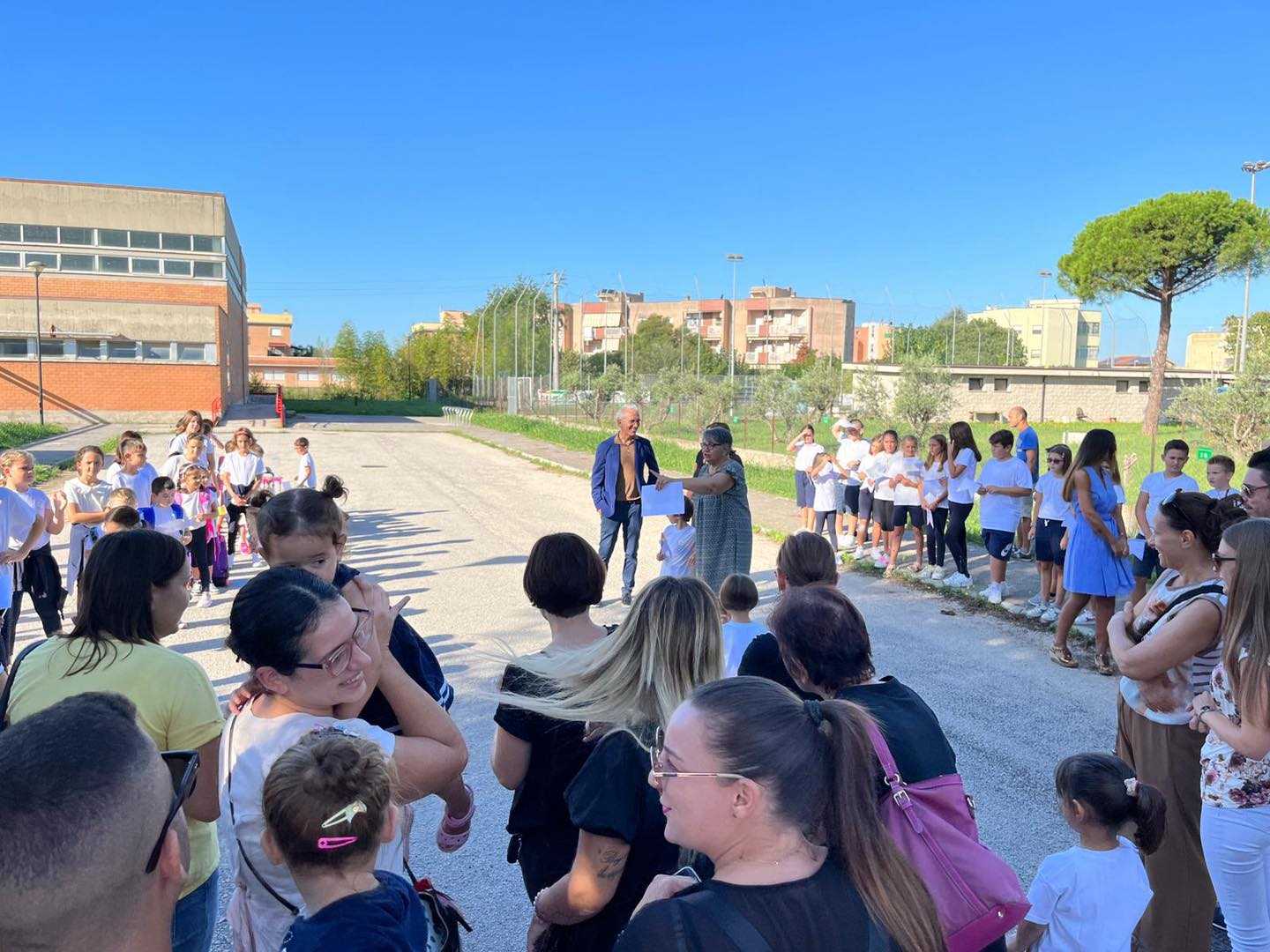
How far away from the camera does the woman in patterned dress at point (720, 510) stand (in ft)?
22.4

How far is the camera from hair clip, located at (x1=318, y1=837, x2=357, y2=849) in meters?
1.63

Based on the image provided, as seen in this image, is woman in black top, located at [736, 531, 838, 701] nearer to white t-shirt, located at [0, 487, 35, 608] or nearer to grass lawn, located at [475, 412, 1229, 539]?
white t-shirt, located at [0, 487, 35, 608]

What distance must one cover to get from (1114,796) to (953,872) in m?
1.23

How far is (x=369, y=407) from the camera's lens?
58.3m

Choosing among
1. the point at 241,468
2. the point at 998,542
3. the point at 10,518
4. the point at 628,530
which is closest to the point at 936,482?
the point at 998,542

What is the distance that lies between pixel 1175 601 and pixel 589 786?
2.50 meters

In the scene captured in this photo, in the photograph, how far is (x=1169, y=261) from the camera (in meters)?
38.9

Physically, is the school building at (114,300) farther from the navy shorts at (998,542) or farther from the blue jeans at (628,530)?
the navy shorts at (998,542)

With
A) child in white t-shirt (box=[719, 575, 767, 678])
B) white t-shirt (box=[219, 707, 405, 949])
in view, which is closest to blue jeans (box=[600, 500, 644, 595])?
child in white t-shirt (box=[719, 575, 767, 678])

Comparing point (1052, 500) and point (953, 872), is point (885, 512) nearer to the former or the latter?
point (1052, 500)

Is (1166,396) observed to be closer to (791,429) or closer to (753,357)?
(791,429)

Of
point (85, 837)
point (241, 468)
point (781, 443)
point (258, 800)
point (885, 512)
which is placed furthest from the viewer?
point (781, 443)

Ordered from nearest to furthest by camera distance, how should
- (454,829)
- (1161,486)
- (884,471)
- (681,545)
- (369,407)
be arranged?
1. (454,829)
2. (681,545)
3. (1161,486)
4. (884,471)
5. (369,407)

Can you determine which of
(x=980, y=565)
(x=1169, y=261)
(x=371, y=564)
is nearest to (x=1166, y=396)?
(x=1169, y=261)
